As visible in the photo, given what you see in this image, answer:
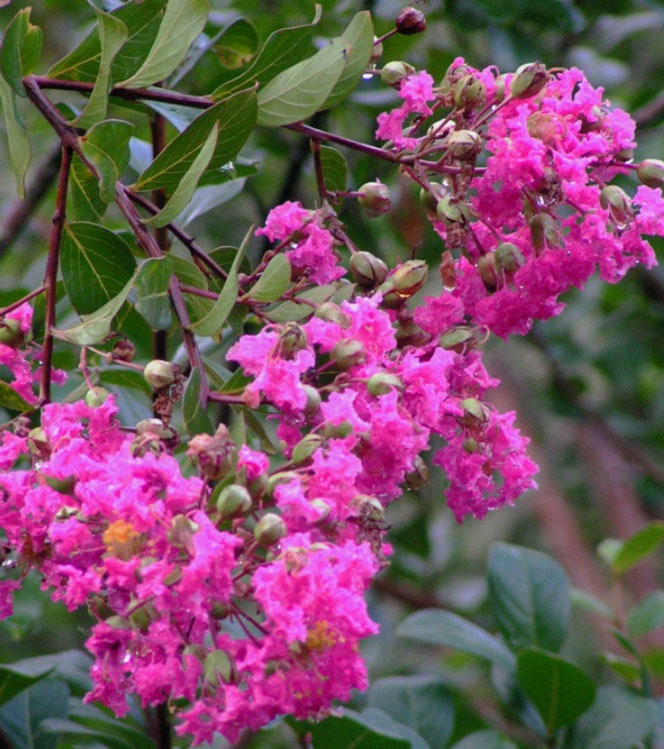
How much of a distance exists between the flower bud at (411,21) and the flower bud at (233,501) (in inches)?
24.3

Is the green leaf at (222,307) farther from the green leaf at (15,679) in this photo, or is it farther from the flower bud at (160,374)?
the green leaf at (15,679)

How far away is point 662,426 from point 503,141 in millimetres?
2054

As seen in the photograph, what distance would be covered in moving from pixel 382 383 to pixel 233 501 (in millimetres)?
181

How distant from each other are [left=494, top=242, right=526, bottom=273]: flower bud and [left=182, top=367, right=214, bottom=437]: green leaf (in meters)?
0.34

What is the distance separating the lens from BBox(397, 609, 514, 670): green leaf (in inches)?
62.8

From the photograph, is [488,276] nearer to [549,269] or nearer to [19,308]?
[549,269]

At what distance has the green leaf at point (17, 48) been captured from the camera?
100 centimetres

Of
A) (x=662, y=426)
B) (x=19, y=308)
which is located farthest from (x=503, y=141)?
(x=662, y=426)

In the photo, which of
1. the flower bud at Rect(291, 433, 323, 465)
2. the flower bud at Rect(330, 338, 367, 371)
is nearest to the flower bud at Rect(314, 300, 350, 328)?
the flower bud at Rect(330, 338, 367, 371)

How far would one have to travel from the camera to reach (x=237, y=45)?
1.54 meters

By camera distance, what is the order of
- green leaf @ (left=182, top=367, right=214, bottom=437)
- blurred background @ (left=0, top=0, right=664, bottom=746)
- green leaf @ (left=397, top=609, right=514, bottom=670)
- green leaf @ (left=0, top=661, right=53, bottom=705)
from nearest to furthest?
green leaf @ (left=182, top=367, right=214, bottom=437) < green leaf @ (left=0, top=661, right=53, bottom=705) < green leaf @ (left=397, top=609, right=514, bottom=670) < blurred background @ (left=0, top=0, right=664, bottom=746)

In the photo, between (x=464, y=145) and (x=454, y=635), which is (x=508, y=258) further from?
(x=454, y=635)

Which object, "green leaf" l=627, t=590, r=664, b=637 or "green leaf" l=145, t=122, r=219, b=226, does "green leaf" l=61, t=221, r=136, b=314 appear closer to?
"green leaf" l=145, t=122, r=219, b=226

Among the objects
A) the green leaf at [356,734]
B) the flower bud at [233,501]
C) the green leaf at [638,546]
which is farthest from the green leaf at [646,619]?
the flower bud at [233,501]
